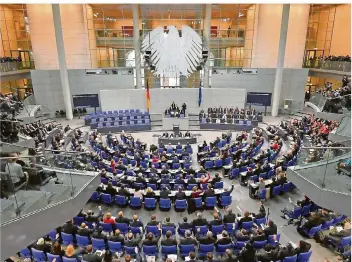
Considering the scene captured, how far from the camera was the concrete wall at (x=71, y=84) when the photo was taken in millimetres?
25766

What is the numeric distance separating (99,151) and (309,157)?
11045mm

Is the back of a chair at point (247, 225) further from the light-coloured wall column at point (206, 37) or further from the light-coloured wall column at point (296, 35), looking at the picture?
the light-coloured wall column at point (296, 35)

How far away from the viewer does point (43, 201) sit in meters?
6.80

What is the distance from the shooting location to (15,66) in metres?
24.3

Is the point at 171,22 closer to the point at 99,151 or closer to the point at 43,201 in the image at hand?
the point at 99,151

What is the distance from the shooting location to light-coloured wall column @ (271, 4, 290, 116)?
2325 centimetres

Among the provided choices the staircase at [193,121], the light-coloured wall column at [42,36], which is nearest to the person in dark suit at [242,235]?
the staircase at [193,121]

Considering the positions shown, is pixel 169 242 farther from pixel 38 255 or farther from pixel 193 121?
pixel 193 121

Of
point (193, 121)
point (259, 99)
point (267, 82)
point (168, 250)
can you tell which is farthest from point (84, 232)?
point (267, 82)

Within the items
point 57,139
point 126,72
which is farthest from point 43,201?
point 126,72

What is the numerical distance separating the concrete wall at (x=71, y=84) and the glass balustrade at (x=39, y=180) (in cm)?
1866

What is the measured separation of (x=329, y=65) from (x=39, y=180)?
83.7 ft

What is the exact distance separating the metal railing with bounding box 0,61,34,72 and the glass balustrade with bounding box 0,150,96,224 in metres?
17.3

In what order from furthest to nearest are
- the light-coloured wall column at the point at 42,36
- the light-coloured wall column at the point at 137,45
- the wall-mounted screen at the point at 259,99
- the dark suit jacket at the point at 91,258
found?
the wall-mounted screen at the point at 259,99 < the light-coloured wall column at the point at 137,45 < the light-coloured wall column at the point at 42,36 < the dark suit jacket at the point at 91,258
